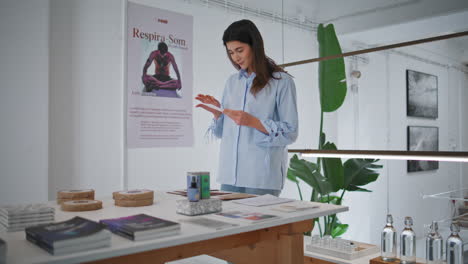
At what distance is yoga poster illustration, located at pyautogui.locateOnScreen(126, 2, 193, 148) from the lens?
3.44 meters

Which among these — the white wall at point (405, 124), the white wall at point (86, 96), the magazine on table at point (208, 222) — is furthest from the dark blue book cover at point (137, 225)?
the white wall at point (86, 96)

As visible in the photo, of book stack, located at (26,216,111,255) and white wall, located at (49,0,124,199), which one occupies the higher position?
white wall, located at (49,0,124,199)

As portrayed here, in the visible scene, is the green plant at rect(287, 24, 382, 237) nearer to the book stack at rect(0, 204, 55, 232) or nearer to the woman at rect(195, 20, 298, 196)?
the woman at rect(195, 20, 298, 196)

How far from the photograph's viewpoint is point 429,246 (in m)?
2.03

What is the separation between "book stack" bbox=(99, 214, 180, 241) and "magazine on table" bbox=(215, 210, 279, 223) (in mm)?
302

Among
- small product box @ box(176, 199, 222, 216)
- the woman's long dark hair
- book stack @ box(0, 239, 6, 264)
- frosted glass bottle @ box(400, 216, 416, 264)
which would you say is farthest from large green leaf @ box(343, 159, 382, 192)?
book stack @ box(0, 239, 6, 264)

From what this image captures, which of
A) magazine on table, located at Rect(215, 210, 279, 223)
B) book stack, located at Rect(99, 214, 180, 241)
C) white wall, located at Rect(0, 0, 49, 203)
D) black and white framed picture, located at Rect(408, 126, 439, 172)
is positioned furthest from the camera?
white wall, located at Rect(0, 0, 49, 203)

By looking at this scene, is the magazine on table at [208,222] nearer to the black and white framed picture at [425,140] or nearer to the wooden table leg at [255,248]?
the wooden table leg at [255,248]

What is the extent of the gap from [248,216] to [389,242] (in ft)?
3.76

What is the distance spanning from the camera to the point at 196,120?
154 inches

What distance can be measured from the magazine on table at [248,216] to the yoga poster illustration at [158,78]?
210 cm

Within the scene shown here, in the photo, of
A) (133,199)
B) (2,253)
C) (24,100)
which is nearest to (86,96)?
(24,100)

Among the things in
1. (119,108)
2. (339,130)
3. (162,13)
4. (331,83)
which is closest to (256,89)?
(331,83)

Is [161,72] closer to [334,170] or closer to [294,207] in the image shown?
[334,170]
